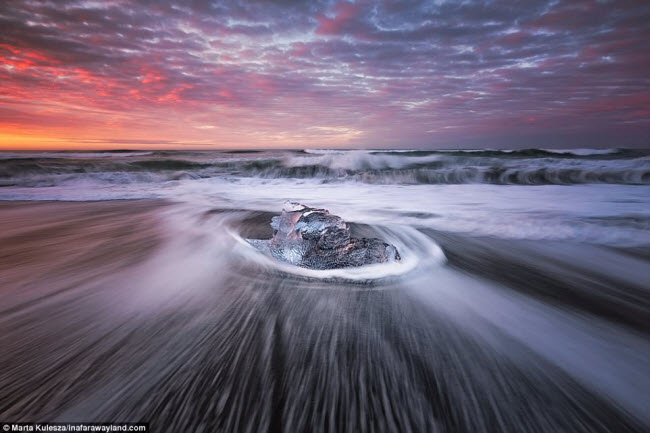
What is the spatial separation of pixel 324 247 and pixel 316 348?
1043mm

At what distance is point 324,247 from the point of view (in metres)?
2.41

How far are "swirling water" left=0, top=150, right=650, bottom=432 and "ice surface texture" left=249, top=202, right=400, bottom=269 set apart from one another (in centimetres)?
12

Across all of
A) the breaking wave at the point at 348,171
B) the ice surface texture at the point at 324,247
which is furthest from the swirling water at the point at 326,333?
the breaking wave at the point at 348,171

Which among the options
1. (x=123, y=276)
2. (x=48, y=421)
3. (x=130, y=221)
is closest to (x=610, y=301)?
(x=48, y=421)

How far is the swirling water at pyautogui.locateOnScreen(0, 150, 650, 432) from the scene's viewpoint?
42.4 inches

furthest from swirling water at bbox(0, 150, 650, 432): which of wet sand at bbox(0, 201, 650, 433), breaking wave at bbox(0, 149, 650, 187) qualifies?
breaking wave at bbox(0, 149, 650, 187)

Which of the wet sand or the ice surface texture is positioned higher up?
the ice surface texture

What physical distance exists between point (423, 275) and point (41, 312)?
2639 mm

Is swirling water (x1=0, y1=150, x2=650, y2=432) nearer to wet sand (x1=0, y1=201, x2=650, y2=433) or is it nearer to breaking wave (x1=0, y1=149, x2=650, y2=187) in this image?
wet sand (x1=0, y1=201, x2=650, y2=433)

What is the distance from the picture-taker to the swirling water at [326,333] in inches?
42.4

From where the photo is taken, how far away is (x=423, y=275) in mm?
2369

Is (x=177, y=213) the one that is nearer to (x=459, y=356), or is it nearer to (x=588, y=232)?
(x=459, y=356)
